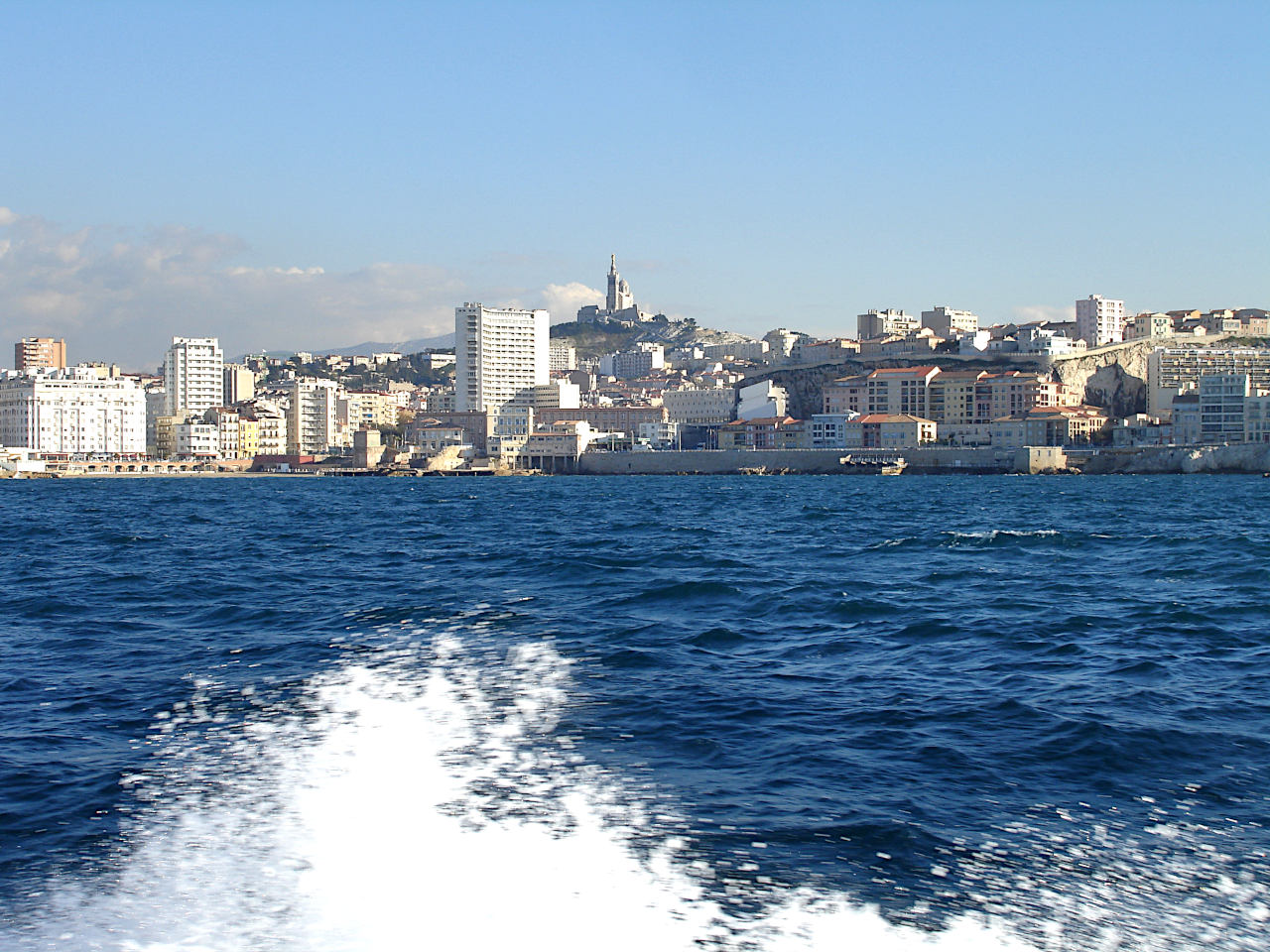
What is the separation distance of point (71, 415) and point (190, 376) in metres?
26.3

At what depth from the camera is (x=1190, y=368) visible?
4486 inches

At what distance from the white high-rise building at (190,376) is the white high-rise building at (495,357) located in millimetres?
29798

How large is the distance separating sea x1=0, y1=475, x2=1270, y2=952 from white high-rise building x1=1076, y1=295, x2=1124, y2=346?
13479cm

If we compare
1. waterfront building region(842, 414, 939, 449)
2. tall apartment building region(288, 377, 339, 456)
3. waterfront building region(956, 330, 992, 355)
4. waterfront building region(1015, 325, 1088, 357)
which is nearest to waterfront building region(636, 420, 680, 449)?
waterfront building region(842, 414, 939, 449)

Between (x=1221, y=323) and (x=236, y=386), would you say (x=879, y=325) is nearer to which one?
(x=1221, y=323)

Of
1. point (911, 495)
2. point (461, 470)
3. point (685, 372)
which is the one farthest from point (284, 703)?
point (685, 372)

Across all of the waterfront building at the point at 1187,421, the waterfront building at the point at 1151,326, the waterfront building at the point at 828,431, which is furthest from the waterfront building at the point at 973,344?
the waterfront building at the point at 1187,421

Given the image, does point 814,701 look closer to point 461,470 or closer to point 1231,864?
point 1231,864

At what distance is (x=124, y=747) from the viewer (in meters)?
7.86

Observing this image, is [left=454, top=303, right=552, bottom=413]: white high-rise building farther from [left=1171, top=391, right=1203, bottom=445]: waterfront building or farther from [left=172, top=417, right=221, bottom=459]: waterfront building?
[left=1171, top=391, right=1203, bottom=445]: waterfront building

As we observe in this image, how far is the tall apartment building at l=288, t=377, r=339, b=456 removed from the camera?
12619cm

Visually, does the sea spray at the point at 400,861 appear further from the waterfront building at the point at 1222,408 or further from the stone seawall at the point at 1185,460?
the waterfront building at the point at 1222,408

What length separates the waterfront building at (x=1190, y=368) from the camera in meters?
112

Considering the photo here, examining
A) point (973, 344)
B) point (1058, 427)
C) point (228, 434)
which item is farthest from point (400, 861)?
point (973, 344)
